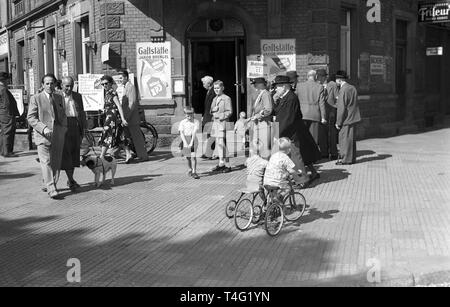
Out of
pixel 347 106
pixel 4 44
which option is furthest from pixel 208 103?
pixel 4 44

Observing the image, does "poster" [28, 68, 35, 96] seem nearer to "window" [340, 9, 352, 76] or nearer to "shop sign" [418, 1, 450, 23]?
"window" [340, 9, 352, 76]

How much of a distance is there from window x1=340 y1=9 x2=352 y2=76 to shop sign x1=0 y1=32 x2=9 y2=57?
1710 centimetres

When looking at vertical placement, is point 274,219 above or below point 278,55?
below

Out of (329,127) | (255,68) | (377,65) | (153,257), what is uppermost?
(377,65)

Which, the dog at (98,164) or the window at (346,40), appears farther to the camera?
the window at (346,40)

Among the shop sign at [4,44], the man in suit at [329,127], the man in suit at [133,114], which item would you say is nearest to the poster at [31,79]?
the shop sign at [4,44]

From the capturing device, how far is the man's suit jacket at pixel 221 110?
11250 millimetres

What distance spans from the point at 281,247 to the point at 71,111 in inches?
200

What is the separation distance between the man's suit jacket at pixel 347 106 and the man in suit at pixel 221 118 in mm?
2371

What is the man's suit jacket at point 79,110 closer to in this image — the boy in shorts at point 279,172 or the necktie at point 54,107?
the necktie at point 54,107

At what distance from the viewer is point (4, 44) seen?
2858 centimetres

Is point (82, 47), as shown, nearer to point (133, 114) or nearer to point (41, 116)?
point (133, 114)

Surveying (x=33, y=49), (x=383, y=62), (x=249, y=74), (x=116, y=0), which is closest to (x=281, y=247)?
(x=249, y=74)

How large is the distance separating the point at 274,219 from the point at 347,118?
579 centimetres
